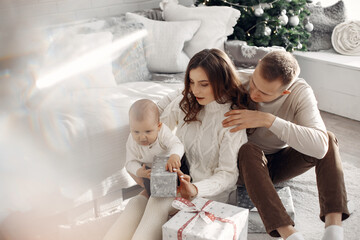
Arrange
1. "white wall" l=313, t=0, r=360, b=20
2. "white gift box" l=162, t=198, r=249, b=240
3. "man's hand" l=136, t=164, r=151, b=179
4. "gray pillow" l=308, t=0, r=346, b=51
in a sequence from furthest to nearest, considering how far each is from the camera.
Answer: "white wall" l=313, t=0, r=360, b=20 < "gray pillow" l=308, t=0, r=346, b=51 < "man's hand" l=136, t=164, r=151, b=179 < "white gift box" l=162, t=198, r=249, b=240

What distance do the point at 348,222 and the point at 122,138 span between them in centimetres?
107

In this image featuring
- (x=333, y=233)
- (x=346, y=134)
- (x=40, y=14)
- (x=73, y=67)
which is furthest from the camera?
(x=346, y=134)

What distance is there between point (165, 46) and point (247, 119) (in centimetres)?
110

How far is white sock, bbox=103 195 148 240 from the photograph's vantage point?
4.74 feet

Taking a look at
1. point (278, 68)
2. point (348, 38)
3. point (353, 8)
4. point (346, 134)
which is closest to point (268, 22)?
point (348, 38)

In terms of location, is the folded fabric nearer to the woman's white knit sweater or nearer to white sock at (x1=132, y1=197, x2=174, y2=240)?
the woman's white knit sweater

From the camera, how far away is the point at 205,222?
133 cm

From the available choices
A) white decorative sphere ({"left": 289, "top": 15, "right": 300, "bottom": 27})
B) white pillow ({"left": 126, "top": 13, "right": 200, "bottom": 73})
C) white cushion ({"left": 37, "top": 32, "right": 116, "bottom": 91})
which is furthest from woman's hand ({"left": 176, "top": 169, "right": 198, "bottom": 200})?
white decorative sphere ({"left": 289, "top": 15, "right": 300, "bottom": 27})

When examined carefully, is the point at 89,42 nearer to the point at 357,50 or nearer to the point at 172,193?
the point at 172,193

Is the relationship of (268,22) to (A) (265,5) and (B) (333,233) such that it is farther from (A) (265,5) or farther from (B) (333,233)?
(B) (333,233)

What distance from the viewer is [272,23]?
277cm

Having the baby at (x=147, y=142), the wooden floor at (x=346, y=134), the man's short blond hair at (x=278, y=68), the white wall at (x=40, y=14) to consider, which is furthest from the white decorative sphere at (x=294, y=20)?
the baby at (x=147, y=142)

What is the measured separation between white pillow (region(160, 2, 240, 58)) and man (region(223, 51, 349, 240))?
0.99 meters

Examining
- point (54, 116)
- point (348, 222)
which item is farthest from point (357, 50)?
point (54, 116)
